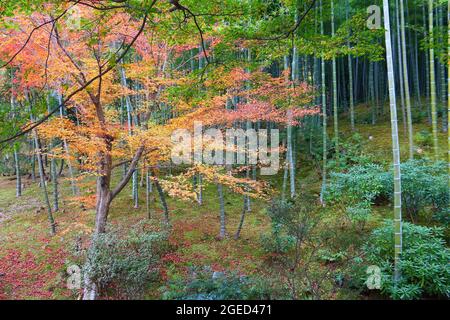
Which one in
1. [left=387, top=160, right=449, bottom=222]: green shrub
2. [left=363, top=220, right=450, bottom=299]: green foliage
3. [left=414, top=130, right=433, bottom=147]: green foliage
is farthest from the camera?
[left=414, top=130, right=433, bottom=147]: green foliage

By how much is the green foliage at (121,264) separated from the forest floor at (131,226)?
0.55 meters

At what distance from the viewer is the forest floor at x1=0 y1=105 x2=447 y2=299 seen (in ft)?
20.8

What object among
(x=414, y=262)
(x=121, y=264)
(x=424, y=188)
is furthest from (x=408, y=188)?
(x=121, y=264)

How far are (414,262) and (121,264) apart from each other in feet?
15.0

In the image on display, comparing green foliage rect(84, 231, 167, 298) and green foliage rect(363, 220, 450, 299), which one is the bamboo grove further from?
green foliage rect(84, 231, 167, 298)

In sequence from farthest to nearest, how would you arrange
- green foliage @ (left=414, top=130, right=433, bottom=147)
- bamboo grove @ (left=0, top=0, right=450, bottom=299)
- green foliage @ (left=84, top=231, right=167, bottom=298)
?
green foliage @ (left=414, top=130, right=433, bottom=147) < green foliage @ (left=84, top=231, right=167, bottom=298) < bamboo grove @ (left=0, top=0, right=450, bottom=299)

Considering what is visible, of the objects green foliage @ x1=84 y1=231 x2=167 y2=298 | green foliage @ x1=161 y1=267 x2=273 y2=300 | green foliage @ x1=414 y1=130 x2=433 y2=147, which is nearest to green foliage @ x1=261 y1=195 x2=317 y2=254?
green foliage @ x1=161 y1=267 x2=273 y2=300

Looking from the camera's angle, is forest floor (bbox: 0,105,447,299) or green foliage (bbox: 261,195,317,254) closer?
green foliage (bbox: 261,195,317,254)

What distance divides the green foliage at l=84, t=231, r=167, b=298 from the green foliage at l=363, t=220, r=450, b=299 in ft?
11.1

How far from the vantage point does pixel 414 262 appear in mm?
4215

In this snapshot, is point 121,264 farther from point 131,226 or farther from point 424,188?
point 424,188

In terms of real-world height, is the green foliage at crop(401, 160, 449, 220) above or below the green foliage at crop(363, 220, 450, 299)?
above
